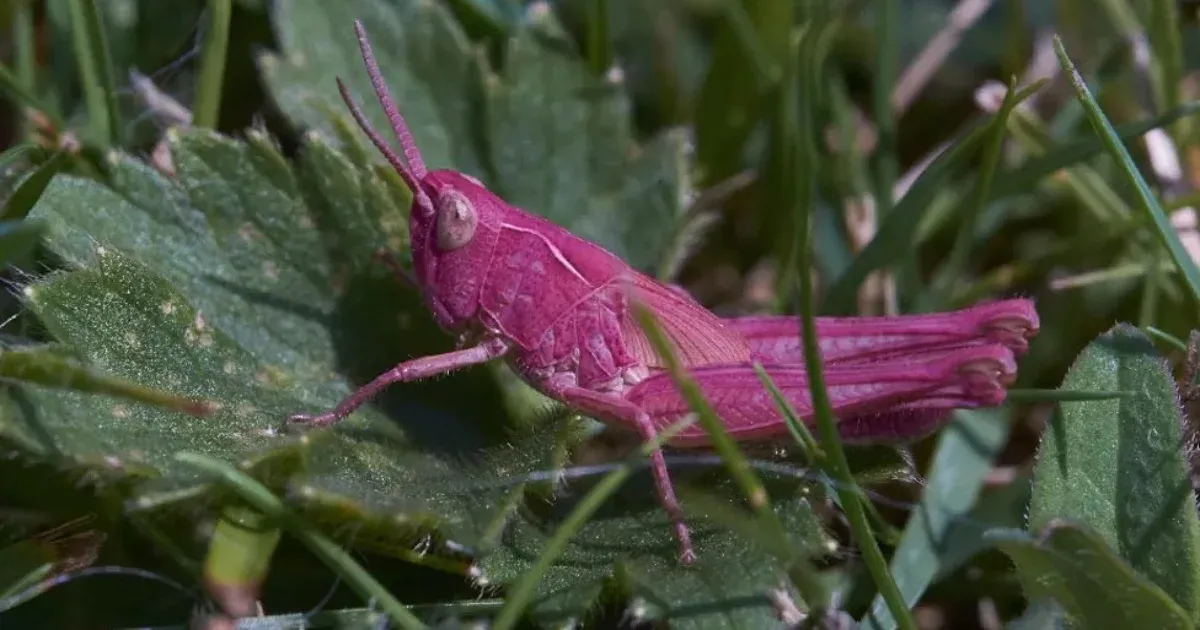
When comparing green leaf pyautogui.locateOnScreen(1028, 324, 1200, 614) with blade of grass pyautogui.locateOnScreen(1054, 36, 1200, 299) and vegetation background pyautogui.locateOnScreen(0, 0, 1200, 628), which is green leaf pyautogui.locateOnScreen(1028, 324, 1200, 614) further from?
blade of grass pyautogui.locateOnScreen(1054, 36, 1200, 299)

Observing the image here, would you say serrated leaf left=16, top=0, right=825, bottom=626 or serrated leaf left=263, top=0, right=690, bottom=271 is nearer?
serrated leaf left=16, top=0, right=825, bottom=626

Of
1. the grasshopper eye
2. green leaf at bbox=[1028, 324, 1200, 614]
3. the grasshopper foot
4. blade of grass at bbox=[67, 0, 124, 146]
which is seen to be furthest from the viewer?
blade of grass at bbox=[67, 0, 124, 146]

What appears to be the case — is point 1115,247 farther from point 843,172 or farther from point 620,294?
point 620,294

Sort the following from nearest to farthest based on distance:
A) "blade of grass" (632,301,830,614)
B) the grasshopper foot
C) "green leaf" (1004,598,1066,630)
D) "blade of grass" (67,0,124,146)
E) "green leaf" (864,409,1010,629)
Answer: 1. "blade of grass" (632,301,830,614)
2. "green leaf" (1004,598,1066,630)
3. the grasshopper foot
4. "green leaf" (864,409,1010,629)
5. "blade of grass" (67,0,124,146)

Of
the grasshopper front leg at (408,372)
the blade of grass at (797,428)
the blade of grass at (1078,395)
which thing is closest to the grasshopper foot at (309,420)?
the grasshopper front leg at (408,372)

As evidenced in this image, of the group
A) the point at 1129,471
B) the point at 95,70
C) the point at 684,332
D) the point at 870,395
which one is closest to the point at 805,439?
the point at 870,395

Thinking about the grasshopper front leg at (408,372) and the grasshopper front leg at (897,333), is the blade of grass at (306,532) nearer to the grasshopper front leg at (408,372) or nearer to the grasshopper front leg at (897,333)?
the grasshopper front leg at (408,372)

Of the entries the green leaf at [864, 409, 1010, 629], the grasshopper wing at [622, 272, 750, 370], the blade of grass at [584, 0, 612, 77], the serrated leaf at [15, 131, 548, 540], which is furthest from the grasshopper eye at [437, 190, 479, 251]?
the green leaf at [864, 409, 1010, 629]

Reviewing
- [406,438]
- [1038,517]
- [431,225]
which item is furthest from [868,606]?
[431,225]
